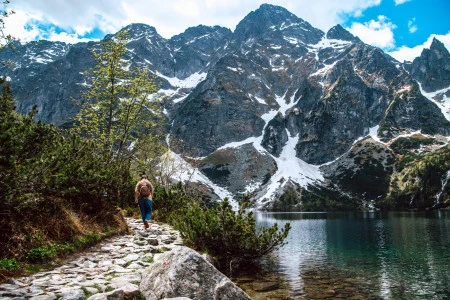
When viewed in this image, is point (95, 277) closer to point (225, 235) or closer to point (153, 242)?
point (153, 242)

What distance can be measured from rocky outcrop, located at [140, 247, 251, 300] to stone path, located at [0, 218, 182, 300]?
517mm

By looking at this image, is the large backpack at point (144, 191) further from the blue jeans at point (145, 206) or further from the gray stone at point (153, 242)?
the gray stone at point (153, 242)

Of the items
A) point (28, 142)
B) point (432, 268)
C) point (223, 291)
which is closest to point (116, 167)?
point (28, 142)

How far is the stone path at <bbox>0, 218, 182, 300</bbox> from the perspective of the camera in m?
7.83

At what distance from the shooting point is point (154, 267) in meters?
9.66

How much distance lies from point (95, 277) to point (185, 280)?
3063mm

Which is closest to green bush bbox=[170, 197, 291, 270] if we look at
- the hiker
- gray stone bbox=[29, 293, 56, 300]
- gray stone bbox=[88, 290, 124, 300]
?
the hiker

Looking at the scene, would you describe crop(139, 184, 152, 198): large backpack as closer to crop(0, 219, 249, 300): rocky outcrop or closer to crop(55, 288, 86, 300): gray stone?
crop(0, 219, 249, 300): rocky outcrop

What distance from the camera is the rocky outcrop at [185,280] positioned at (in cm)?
868

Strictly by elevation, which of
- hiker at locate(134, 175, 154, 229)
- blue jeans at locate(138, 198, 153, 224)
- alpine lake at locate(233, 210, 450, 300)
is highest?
hiker at locate(134, 175, 154, 229)

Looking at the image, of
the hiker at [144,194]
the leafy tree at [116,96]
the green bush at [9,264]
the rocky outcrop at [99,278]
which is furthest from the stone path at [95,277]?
the leafy tree at [116,96]

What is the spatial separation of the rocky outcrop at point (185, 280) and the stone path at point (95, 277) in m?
0.52

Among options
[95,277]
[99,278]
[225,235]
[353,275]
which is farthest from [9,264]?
[353,275]

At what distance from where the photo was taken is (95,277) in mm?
9906
